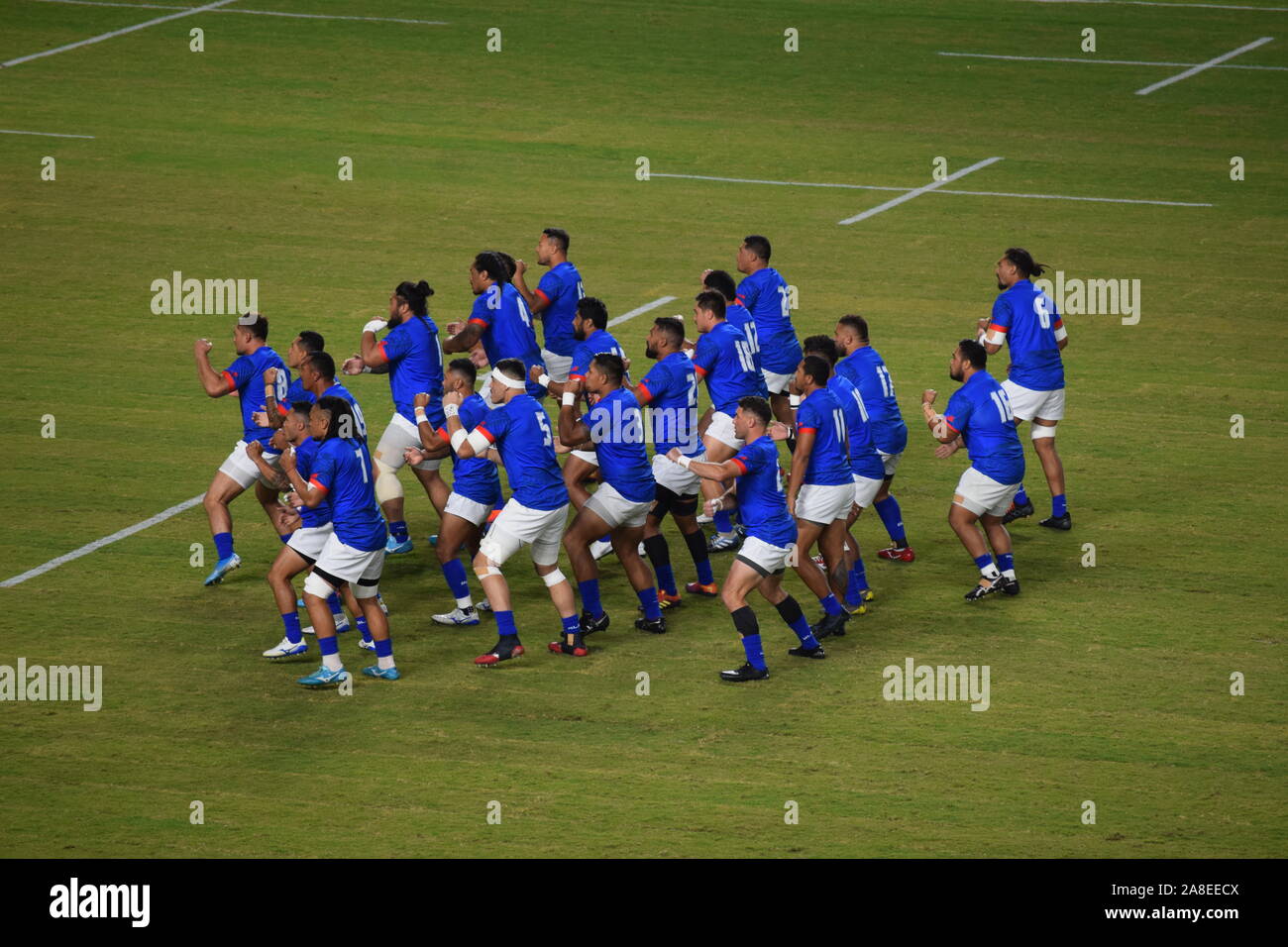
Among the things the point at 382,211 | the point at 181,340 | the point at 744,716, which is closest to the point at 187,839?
the point at 744,716

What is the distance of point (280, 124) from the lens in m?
32.4

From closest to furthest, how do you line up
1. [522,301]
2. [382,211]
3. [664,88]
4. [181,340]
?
[522,301] → [181,340] → [382,211] → [664,88]

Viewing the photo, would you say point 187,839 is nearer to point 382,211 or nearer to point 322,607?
point 322,607

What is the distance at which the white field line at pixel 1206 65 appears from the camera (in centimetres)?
3484

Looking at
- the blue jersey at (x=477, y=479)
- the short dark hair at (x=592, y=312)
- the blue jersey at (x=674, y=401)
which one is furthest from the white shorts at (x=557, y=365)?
the blue jersey at (x=477, y=479)

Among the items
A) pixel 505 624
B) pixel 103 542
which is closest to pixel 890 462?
pixel 505 624

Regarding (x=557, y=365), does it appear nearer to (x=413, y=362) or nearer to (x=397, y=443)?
(x=413, y=362)

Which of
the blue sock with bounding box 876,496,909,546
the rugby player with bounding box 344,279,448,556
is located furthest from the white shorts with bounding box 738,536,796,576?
the rugby player with bounding box 344,279,448,556

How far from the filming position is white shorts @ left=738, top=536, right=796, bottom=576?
43.7 ft

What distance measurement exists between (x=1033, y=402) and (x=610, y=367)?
4.63 metres

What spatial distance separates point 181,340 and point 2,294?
311cm

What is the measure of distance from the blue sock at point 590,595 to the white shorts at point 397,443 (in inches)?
92.4

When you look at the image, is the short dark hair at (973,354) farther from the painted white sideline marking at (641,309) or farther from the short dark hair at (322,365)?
the painted white sideline marking at (641,309)

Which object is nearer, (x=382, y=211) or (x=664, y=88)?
(x=382, y=211)
